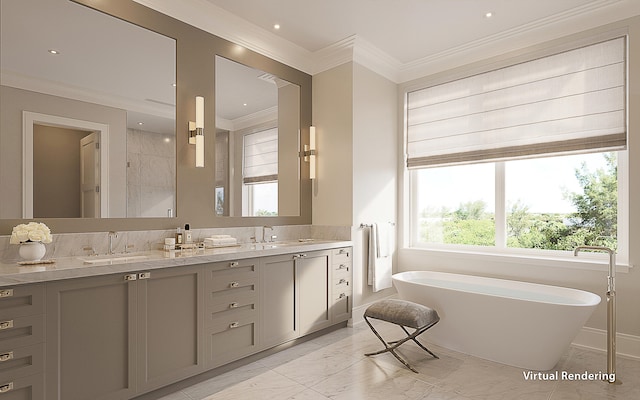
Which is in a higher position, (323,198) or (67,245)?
(323,198)

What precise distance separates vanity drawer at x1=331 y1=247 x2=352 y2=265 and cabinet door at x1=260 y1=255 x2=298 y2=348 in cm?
57

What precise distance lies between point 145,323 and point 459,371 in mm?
2263

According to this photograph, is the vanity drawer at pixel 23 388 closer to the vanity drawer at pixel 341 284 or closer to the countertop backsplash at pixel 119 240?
the countertop backsplash at pixel 119 240

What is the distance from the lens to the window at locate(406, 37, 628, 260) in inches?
128

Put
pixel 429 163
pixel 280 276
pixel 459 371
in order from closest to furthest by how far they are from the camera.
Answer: pixel 459 371 → pixel 280 276 → pixel 429 163

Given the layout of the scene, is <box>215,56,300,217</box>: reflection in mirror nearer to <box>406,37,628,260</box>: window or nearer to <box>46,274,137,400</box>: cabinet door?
<box>46,274,137,400</box>: cabinet door

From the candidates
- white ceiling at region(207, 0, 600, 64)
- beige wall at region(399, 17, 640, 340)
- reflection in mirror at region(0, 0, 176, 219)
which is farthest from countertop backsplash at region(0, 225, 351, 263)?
white ceiling at region(207, 0, 600, 64)

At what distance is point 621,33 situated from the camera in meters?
3.13

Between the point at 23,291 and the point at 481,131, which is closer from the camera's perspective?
the point at 23,291

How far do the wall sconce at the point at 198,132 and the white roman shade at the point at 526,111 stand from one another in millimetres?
2549

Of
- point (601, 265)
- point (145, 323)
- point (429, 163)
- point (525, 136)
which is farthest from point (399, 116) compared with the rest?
point (145, 323)

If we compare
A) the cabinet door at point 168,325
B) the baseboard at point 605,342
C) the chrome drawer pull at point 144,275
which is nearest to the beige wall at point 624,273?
the baseboard at point 605,342

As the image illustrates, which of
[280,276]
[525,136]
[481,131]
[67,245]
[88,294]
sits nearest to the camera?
[88,294]

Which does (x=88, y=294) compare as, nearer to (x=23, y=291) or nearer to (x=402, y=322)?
(x=23, y=291)
